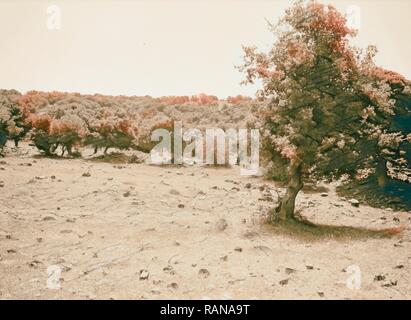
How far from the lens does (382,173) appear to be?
77.6 feet

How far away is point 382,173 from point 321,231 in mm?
9934

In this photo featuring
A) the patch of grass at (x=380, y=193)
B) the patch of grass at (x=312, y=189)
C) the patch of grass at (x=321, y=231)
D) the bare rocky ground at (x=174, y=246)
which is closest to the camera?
the bare rocky ground at (x=174, y=246)

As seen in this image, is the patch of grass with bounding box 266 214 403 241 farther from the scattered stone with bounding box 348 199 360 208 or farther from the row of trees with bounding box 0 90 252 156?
the row of trees with bounding box 0 90 252 156

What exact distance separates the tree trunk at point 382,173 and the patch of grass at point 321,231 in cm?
770

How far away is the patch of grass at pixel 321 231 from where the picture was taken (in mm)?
15148

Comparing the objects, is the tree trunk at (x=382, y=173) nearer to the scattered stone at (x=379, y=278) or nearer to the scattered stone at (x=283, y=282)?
the scattered stone at (x=379, y=278)

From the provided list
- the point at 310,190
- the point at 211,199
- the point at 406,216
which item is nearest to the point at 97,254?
the point at 211,199

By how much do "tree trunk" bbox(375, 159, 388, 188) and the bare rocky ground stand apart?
2.90 meters

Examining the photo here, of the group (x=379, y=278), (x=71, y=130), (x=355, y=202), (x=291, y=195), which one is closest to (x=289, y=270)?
(x=379, y=278)

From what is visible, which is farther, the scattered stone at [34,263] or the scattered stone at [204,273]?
the scattered stone at [34,263]

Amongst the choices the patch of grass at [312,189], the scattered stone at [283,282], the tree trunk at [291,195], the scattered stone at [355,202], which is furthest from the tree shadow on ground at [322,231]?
the patch of grass at [312,189]

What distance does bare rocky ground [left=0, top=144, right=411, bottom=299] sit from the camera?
33.6 feet
